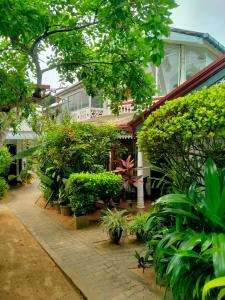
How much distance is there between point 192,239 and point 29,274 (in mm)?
3310

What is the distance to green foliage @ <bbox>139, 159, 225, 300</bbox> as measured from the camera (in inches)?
123

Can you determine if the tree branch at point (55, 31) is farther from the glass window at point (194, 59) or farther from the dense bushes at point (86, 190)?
the glass window at point (194, 59)

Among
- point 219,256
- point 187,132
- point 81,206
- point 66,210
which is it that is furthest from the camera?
point 66,210

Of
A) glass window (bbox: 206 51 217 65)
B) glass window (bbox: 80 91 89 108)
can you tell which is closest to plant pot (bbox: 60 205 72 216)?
glass window (bbox: 206 51 217 65)

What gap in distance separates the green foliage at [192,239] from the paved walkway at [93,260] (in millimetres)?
641

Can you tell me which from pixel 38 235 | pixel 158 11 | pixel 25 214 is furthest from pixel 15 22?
pixel 25 214

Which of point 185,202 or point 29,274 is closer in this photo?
point 185,202

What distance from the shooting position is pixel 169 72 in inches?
512

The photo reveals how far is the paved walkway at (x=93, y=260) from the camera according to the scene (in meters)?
4.19

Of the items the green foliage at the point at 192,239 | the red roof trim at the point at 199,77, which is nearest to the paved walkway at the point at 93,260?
the green foliage at the point at 192,239

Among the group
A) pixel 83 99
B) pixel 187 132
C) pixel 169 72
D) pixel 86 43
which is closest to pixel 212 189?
pixel 187 132

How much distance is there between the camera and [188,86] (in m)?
8.54

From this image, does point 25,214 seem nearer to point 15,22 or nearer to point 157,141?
point 157,141

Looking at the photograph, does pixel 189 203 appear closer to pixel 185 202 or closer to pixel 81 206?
pixel 185 202
